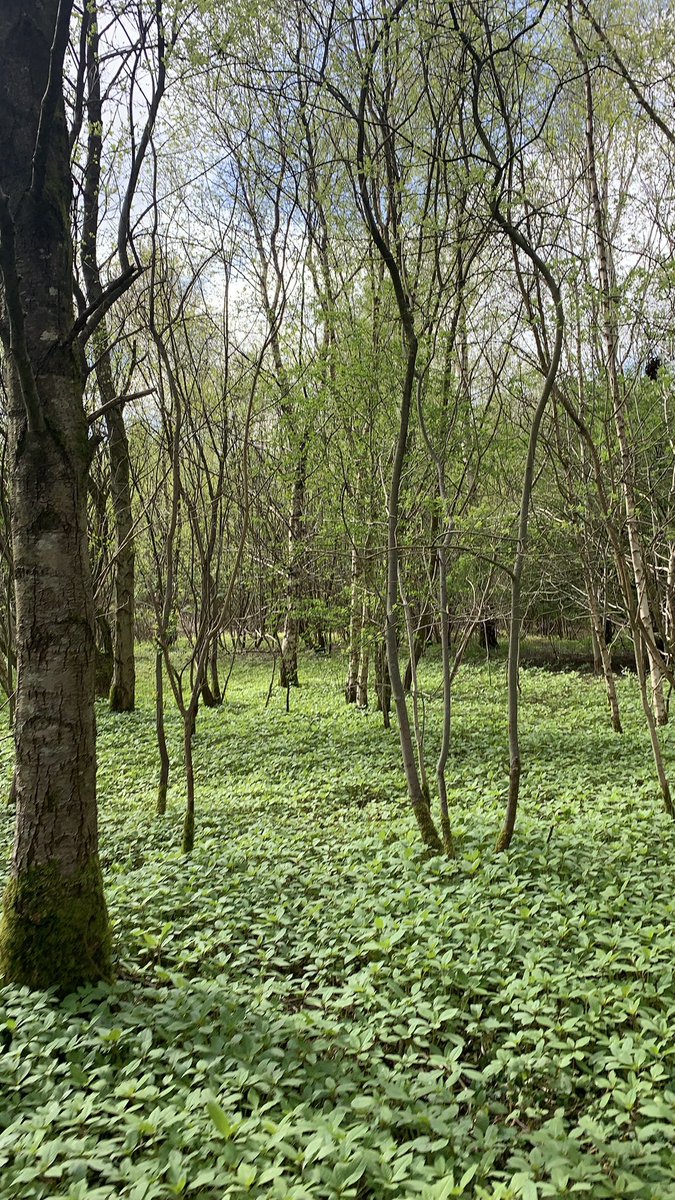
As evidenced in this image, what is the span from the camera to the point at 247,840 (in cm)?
441

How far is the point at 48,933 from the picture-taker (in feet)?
8.27

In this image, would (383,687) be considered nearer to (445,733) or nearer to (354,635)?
(354,635)

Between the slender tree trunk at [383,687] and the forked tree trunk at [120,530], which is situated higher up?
the forked tree trunk at [120,530]

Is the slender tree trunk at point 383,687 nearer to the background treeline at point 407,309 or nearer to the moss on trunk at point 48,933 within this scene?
the background treeline at point 407,309

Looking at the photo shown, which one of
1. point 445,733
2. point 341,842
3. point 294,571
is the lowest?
point 341,842

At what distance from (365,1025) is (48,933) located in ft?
4.18

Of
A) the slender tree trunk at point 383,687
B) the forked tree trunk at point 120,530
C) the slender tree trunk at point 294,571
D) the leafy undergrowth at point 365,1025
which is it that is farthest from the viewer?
the slender tree trunk at point 294,571

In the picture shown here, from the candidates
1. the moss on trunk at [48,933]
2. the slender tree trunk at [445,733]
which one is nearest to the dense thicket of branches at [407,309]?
the slender tree trunk at [445,733]

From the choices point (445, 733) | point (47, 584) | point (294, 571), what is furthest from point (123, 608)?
point (47, 584)

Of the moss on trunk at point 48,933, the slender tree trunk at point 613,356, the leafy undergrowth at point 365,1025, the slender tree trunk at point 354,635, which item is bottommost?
the leafy undergrowth at point 365,1025

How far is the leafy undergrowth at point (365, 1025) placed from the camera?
1694 millimetres

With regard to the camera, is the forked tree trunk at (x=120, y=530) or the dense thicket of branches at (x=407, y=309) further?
the forked tree trunk at (x=120, y=530)

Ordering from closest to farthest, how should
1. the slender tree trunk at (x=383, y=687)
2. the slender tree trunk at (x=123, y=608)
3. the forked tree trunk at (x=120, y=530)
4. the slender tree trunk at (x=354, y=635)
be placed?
1. the forked tree trunk at (x=120, y=530)
2. the slender tree trunk at (x=354, y=635)
3. the slender tree trunk at (x=383, y=687)
4. the slender tree trunk at (x=123, y=608)

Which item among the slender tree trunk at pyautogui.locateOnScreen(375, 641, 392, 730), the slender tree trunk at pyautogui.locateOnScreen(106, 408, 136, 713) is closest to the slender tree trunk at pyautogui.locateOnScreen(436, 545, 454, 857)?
the slender tree trunk at pyautogui.locateOnScreen(375, 641, 392, 730)
